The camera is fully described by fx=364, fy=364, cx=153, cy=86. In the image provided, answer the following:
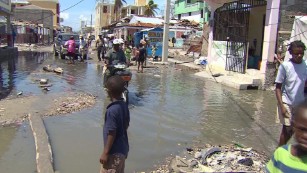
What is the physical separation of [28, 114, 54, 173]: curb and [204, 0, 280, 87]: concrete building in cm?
902

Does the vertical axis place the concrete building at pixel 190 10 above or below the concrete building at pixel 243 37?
above

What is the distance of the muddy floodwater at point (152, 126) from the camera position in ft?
18.0

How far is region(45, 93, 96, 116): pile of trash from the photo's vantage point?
8348 mm

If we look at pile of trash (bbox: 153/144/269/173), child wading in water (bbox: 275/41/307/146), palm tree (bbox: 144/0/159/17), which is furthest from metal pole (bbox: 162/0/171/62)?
palm tree (bbox: 144/0/159/17)

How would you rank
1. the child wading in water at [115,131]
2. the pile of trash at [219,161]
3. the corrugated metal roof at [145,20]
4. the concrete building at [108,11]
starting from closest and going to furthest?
the child wading in water at [115,131] < the pile of trash at [219,161] < the corrugated metal roof at [145,20] < the concrete building at [108,11]

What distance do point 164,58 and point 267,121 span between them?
15.0 m

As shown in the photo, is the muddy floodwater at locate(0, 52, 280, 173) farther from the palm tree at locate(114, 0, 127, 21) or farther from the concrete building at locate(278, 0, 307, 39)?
the palm tree at locate(114, 0, 127, 21)

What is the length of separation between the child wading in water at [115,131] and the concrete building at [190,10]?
49366 mm

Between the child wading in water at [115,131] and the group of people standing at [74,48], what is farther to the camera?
the group of people standing at [74,48]

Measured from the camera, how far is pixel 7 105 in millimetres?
8656

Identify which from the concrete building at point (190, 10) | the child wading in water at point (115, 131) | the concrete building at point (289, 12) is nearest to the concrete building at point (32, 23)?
the concrete building at point (190, 10)

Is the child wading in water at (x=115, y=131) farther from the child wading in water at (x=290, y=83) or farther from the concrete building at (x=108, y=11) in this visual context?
the concrete building at (x=108, y=11)

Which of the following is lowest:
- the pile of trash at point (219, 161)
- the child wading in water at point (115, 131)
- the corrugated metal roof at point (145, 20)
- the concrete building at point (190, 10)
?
the pile of trash at point (219, 161)

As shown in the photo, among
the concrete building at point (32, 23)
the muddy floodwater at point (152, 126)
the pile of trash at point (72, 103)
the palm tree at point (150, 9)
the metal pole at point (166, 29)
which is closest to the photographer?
the muddy floodwater at point (152, 126)
